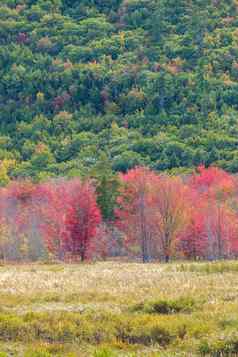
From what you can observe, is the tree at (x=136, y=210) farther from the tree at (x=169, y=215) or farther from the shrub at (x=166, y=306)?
the shrub at (x=166, y=306)

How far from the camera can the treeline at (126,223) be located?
7394 cm

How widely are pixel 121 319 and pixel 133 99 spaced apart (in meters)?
144

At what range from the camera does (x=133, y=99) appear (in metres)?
170

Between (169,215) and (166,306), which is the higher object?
(166,306)

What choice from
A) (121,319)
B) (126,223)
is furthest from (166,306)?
(126,223)

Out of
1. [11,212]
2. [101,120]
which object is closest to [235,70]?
[101,120]

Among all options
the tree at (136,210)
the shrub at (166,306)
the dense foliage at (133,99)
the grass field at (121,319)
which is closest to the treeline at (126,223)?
the tree at (136,210)

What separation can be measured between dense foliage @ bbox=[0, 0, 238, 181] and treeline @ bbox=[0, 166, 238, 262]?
126 feet

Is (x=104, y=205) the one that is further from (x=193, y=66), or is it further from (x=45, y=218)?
(x=193, y=66)

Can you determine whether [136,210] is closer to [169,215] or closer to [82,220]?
[169,215]

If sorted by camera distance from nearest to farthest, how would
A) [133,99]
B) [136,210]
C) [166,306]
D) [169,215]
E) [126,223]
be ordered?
1. [166,306]
2. [169,215]
3. [136,210]
4. [126,223]
5. [133,99]

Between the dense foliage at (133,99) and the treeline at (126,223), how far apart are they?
38.5m

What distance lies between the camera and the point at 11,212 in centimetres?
9775

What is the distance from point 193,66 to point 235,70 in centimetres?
816
